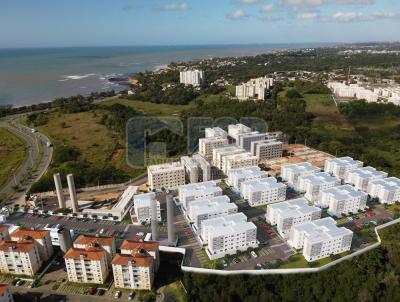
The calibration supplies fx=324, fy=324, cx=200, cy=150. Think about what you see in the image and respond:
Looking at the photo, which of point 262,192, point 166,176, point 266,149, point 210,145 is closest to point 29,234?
point 166,176

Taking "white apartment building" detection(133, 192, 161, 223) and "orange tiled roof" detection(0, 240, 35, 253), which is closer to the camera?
"orange tiled roof" detection(0, 240, 35, 253)

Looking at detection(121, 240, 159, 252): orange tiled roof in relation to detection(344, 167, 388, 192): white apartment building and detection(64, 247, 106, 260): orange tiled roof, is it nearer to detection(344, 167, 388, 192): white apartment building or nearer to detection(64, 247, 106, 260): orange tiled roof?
detection(64, 247, 106, 260): orange tiled roof

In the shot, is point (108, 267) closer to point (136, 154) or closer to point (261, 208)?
point (261, 208)

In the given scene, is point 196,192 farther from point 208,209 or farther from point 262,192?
point 262,192

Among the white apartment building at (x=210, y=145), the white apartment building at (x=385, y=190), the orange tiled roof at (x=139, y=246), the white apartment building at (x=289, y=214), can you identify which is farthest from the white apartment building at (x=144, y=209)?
the white apartment building at (x=385, y=190)

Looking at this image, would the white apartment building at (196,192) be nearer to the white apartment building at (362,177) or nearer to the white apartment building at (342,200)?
the white apartment building at (342,200)

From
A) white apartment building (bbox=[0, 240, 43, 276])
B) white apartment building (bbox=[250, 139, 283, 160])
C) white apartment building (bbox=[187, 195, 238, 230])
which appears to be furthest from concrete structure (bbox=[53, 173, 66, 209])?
white apartment building (bbox=[250, 139, 283, 160])

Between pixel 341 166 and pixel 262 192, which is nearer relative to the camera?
pixel 262 192
